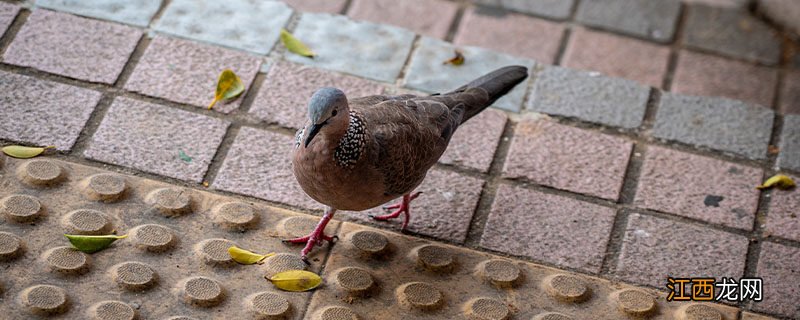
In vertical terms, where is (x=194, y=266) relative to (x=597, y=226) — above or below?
below

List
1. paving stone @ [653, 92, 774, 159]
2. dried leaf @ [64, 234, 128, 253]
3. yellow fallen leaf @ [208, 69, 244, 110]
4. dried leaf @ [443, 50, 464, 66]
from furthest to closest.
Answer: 1. dried leaf @ [443, 50, 464, 66]
2. paving stone @ [653, 92, 774, 159]
3. yellow fallen leaf @ [208, 69, 244, 110]
4. dried leaf @ [64, 234, 128, 253]

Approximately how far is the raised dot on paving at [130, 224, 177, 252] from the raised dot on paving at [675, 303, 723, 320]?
74.8 inches

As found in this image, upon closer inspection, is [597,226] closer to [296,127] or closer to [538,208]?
[538,208]

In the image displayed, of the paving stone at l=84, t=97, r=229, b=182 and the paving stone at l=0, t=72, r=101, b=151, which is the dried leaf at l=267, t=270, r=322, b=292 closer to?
the paving stone at l=84, t=97, r=229, b=182

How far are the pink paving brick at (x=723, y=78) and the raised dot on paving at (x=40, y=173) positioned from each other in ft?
9.35

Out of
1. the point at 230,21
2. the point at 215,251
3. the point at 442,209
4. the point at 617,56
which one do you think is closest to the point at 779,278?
the point at 442,209

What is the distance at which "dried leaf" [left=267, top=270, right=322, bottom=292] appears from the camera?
3.32m

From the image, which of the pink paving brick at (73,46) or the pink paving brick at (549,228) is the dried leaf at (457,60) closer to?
the pink paving brick at (549,228)

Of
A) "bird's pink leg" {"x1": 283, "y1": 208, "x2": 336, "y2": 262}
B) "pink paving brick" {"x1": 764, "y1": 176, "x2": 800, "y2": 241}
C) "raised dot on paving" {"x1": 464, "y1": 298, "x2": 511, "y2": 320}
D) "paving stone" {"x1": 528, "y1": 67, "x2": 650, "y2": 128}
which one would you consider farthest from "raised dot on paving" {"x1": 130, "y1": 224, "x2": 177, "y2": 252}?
"pink paving brick" {"x1": 764, "y1": 176, "x2": 800, "y2": 241}

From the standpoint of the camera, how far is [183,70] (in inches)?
165

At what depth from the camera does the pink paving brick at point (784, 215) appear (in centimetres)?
378

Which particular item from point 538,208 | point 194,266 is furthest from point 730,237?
point 194,266

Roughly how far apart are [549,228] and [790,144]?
1.33m

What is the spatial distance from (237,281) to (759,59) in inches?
116
